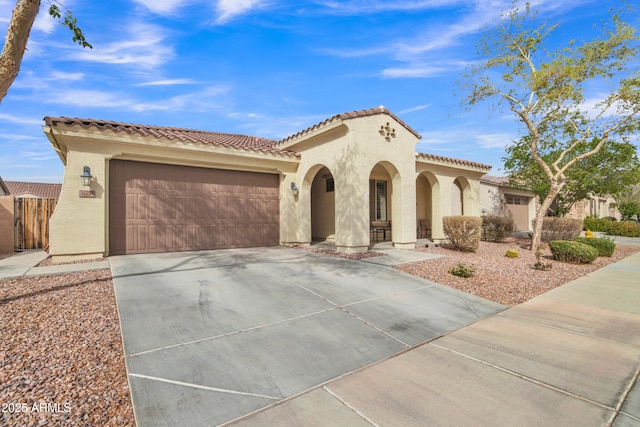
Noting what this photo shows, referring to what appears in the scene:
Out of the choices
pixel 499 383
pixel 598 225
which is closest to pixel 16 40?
pixel 499 383

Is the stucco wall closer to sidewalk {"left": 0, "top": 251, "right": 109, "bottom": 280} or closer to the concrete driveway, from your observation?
sidewalk {"left": 0, "top": 251, "right": 109, "bottom": 280}

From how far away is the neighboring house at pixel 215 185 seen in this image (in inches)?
308

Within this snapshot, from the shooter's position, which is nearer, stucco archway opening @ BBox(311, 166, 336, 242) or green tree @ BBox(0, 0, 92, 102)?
green tree @ BBox(0, 0, 92, 102)

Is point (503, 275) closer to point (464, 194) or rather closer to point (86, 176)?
point (464, 194)

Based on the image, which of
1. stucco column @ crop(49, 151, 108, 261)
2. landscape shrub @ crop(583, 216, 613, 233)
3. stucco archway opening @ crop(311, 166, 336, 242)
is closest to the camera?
stucco column @ crop(49, 151, 108, 261)

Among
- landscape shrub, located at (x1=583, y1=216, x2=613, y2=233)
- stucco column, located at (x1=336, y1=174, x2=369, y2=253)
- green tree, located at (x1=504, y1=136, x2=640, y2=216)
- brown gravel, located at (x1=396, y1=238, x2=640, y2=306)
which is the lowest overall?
brown gravel, located at (x1=396, y1=238, x2=640, y2=306)

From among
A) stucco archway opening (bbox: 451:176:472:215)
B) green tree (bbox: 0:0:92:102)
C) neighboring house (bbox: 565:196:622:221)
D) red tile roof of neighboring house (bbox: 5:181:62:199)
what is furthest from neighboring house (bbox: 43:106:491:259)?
red tile roof of neighboring house (bbox: 5:181:62:199)

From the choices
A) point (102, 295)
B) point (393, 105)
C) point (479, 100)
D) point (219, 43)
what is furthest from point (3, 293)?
point (479, 100)

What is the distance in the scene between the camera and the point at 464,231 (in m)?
10.3

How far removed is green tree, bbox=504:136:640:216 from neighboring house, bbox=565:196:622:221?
9.68m

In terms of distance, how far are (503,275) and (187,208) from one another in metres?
9.37

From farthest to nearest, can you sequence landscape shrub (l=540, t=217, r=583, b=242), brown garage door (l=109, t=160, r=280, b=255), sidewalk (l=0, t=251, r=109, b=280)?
1. landscape shrub (l=540, t=217, r=583, b=242)
2. brown garage door (l=109, t=160, r=280, b=255)
3. sidewalk (l=0, t=251, r=109, b=280)

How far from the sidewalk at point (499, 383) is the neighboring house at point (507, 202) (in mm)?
14175

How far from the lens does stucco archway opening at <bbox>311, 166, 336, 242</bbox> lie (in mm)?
12977
